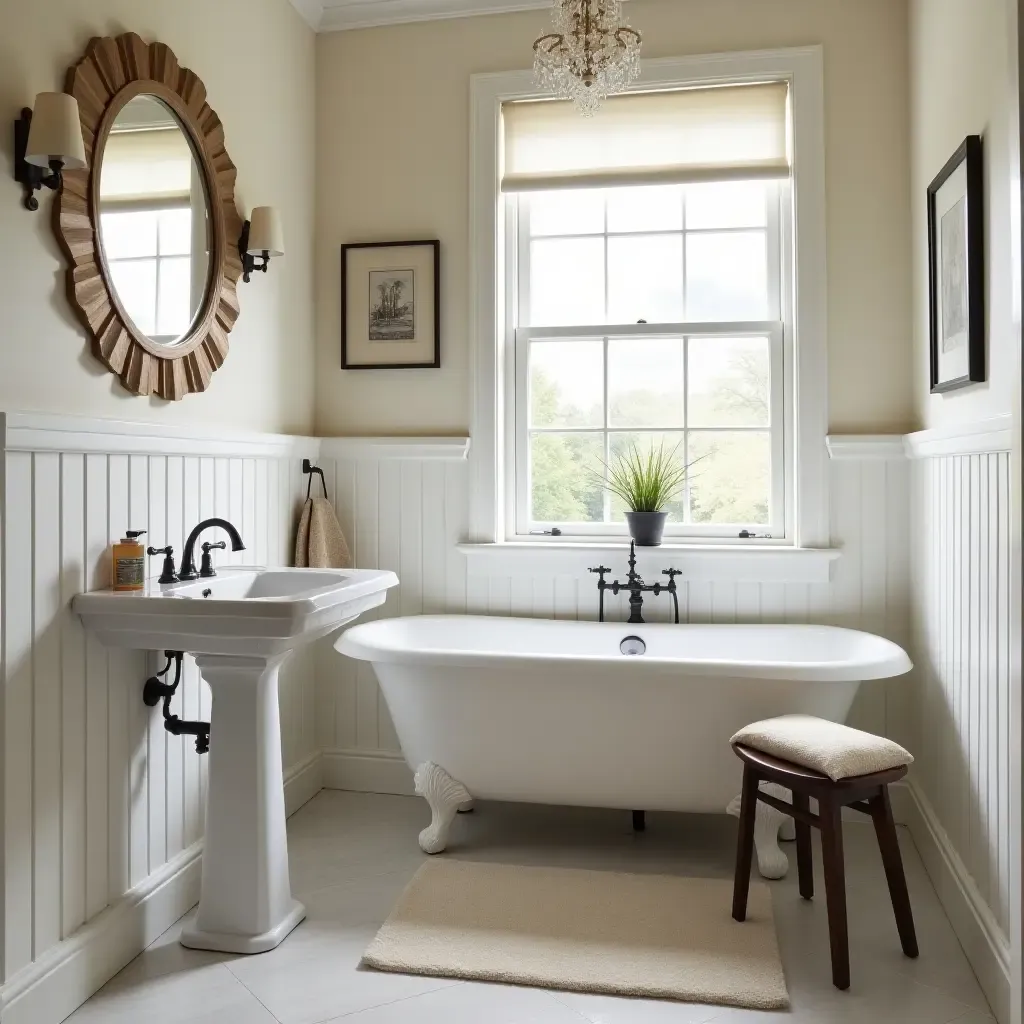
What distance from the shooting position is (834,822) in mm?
2059

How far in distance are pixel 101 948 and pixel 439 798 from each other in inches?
38.8

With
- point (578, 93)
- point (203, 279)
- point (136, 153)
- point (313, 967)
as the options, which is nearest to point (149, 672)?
point (313, 967)

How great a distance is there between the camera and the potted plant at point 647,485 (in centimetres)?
315

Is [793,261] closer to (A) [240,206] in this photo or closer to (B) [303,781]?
(A) [240,206]

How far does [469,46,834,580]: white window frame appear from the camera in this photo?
3.08 m

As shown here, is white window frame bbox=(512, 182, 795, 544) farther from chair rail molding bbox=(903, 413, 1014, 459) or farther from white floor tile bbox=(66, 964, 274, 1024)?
white floor tile bbox=(66, 964, 274, 1024)

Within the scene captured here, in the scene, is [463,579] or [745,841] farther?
[463,579]

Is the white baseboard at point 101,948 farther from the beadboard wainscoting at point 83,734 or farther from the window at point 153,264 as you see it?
the window at point 153,264

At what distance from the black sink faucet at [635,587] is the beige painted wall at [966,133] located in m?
0.98

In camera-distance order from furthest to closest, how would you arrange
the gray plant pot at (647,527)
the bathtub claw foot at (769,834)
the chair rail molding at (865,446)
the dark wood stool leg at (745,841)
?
the gray plant pot at (647,527), the chair rail molding at (865,446), the bathtub claw foot at (769,834), the dark wood stool leg at (745,841)

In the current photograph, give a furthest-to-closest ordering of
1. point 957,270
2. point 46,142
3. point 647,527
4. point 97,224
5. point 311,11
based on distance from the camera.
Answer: point 311,11 < point 647,527 < point 957,270 < point 97,224 < point 46,142

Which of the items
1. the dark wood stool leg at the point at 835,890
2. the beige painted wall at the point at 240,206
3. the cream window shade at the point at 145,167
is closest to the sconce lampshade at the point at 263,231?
the beige painted wall at the point at 240,206

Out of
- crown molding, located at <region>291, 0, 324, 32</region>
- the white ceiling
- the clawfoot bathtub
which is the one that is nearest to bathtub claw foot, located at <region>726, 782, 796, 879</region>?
the clawfoot bathtub

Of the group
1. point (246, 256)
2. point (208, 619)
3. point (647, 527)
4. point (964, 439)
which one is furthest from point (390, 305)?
point (964, 439)
